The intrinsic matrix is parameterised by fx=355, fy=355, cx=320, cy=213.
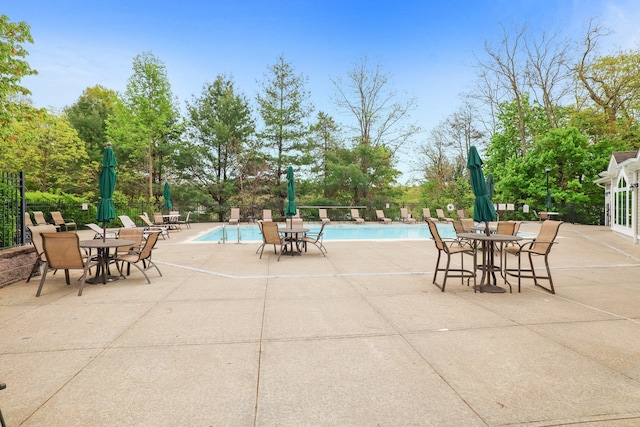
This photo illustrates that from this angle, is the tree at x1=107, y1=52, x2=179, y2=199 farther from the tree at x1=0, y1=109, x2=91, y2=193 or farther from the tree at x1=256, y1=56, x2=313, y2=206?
the tree at x1=256, y1=56, x2=313, y2=206

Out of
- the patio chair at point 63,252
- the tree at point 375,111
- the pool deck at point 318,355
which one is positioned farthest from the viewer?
the tree at point 375,111

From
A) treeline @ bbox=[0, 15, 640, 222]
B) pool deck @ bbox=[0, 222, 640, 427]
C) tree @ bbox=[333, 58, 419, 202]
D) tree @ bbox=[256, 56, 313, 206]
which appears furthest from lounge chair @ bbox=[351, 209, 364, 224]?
pool deck @ bbox=[0, 222, 640, 427]

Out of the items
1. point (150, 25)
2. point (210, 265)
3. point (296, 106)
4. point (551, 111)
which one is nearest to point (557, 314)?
point (210, 265)

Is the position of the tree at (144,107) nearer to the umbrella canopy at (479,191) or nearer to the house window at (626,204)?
the umbrella canopy at (479,191)

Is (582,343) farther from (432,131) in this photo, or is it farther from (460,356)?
Answer: (432,131)

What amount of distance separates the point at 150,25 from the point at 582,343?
18.8 metres

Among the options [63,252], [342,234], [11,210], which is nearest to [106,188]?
[63,252]

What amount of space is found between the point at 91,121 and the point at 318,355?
1284 inches

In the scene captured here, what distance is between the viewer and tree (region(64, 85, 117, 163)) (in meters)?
27.8

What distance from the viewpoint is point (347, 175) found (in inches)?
973

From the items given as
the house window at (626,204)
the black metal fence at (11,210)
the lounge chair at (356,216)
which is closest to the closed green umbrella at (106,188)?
the black metal fence at (11,210)

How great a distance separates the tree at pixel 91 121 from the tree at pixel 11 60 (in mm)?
16252

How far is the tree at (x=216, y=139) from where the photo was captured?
80.9 ft

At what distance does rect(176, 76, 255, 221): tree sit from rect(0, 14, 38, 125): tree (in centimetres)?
1277
